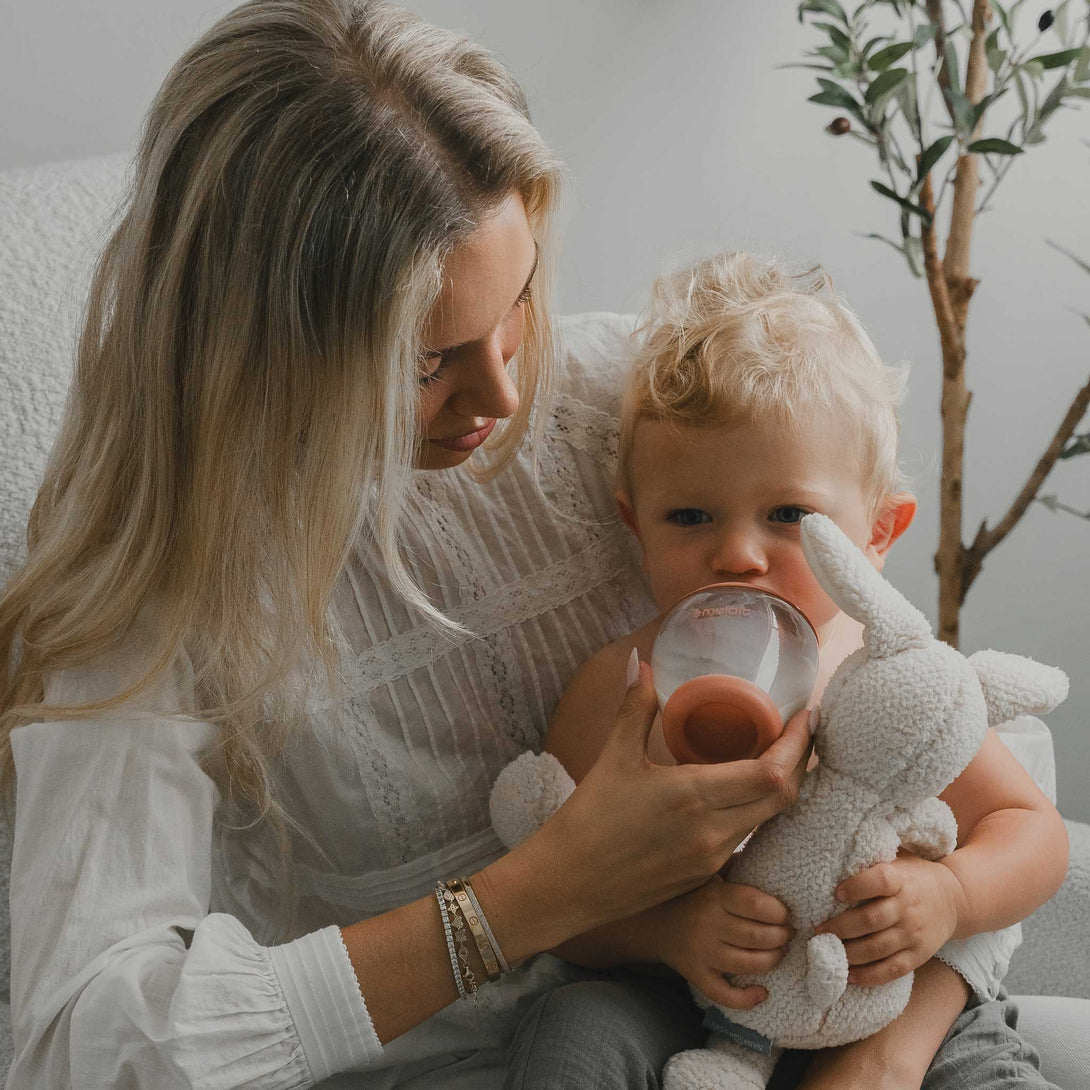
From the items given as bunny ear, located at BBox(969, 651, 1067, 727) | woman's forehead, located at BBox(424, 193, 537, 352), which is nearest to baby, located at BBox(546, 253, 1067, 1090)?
bunny ear, located at BBox(969, 651, 1067, 727)

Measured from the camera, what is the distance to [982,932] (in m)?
0.90

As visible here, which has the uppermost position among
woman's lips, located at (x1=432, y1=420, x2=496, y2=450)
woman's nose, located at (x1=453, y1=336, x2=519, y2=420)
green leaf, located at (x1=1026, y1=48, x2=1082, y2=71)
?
green leaf, located at (x1=1026, y1=48, x2=1082, y2=71)

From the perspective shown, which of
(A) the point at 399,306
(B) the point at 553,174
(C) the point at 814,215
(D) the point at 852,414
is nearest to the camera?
(A) the point at 399,306

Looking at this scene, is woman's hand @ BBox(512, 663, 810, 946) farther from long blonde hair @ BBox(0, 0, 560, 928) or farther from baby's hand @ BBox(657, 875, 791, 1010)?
long blonde hair @ BBox(0, 0, 560, 928)

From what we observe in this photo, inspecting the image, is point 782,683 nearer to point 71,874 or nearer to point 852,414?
point 852,414

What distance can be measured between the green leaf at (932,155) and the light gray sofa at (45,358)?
0.77 metres

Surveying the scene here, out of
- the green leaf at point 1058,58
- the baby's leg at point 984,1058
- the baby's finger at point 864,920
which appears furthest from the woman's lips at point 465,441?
the green leaf at point 1058,58

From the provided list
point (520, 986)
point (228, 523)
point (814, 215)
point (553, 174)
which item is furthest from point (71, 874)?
point (814, 215)

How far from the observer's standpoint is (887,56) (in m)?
1.26

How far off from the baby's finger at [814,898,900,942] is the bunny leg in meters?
0.13

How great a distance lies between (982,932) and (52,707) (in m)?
0.71

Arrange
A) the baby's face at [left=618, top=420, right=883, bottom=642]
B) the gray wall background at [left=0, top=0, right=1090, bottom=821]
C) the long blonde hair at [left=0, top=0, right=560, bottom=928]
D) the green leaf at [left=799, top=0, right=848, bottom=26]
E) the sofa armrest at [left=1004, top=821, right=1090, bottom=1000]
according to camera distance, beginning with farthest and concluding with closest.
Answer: the gray wall background at [left=0, top=0, right=1090, bottom=821] < the green leaf at [left=799, top=0, right=848, bottom=26] < the sofa armrest at [left=1004, top=821, right=1090, bottom=1000] < the baby's face at [left=618, top=420, right=883, bottom=642] < the long blonde hair at [left=0, top=0, right=560, bottom=928]

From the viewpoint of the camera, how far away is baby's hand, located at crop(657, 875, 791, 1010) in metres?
0.78

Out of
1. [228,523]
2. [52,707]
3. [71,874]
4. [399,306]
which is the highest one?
[399,306]
